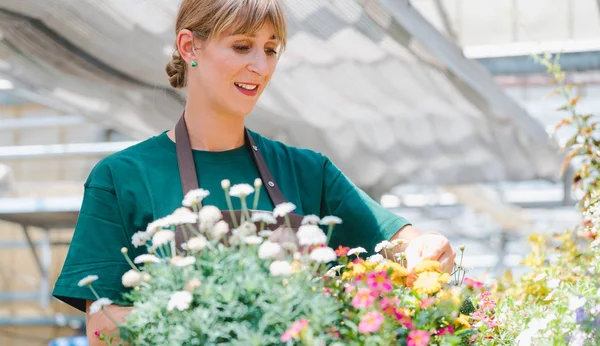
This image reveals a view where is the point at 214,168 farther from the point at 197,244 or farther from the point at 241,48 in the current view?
the point at 197,244

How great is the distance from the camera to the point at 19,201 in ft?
25.5

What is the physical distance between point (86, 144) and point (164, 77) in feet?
17.0

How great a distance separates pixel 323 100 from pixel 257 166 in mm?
3222

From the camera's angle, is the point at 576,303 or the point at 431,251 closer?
the point at 576,303

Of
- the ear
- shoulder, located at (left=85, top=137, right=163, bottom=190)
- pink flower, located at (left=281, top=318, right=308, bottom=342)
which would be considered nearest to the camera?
pink flower, located at (left=281, top=318, right=308, bottom=342)

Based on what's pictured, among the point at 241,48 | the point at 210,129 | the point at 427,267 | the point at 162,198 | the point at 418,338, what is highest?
the point at 241,48

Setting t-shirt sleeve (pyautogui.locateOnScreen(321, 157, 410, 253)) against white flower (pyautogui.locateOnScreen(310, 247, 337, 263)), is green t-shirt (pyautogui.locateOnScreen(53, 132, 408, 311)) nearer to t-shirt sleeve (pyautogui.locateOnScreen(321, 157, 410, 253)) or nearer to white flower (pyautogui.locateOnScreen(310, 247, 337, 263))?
t-shirt sleeve (pyautogui.locateOnScreen(321, 157, 410, 253))

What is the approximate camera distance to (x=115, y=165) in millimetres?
1707

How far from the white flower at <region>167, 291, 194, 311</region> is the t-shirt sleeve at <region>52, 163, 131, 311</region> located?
412mm

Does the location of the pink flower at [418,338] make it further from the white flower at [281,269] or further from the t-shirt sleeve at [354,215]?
the t-shirt sleeve at [354,215]

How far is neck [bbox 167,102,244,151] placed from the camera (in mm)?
1816

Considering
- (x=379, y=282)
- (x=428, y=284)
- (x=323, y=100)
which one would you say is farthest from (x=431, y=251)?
(x=323, y=100)

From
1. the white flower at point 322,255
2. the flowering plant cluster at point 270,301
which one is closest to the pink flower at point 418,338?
the flowering plant cluster at point 270,301

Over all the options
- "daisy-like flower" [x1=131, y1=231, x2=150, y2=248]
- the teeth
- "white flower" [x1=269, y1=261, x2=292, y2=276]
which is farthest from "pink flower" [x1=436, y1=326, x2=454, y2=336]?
the teeth
